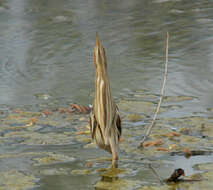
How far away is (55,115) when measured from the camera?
5.13 meters

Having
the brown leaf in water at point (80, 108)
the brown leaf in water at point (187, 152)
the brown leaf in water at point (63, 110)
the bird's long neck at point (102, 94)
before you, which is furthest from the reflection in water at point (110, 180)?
the brown leaf in water at point (63, 110)

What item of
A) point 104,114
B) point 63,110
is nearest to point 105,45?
point 63,110

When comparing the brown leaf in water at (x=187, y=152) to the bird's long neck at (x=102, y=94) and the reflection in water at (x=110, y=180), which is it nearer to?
the reflection in water at (x=110, y=180)

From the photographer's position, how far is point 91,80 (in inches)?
264

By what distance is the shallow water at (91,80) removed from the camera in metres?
3.57

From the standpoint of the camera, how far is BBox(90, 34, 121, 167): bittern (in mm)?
2766

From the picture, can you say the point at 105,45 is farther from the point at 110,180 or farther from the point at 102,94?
the point at 102,94

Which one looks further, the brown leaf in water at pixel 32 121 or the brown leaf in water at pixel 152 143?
the brown leaf in water at pixel 32 121

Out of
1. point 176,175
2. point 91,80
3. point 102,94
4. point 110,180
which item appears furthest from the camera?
point 91,80

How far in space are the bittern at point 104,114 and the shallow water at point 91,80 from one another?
0.28 metres

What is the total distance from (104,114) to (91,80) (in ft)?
12.4

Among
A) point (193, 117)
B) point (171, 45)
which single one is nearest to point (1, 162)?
point (193, 117)

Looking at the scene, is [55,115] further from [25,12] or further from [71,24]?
[25,12]

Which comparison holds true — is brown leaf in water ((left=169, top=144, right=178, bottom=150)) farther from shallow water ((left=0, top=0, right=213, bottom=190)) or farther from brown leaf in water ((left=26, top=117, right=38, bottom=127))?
brown leaf in water ((left=26, top=117, right=38, bottom=127))
